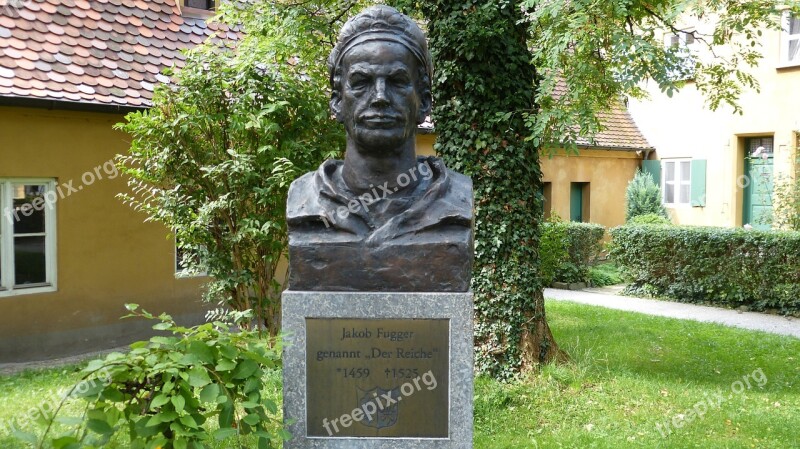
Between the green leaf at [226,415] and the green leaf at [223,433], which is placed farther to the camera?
the green leaf at [226,415]

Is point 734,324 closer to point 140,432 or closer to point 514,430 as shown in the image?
point 514,430

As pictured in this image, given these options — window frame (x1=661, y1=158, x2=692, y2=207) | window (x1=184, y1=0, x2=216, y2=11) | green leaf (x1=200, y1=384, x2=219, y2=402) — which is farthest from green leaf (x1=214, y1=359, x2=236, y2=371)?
window frame (x1=661, y1=158, x2=692, y2=207)

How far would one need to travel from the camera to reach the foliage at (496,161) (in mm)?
7277

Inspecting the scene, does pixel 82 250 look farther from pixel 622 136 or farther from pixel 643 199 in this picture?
pixel 622 136

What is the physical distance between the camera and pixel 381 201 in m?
3.94

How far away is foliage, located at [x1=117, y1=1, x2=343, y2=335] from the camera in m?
7.13

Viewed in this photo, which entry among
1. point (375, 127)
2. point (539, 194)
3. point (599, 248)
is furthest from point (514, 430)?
point (599, 248)

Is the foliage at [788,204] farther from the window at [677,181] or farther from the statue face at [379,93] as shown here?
the statue face at [379,93]

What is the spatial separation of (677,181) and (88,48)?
1485cm

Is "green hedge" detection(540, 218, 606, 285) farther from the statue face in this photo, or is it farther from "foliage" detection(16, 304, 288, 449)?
"foliage" detection(16, 304, 288, 449)

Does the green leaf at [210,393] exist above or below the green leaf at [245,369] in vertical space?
below

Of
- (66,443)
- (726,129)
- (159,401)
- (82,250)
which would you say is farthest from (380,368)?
(726,129)

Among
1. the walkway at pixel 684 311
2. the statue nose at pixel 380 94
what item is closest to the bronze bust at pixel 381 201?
the statue nose at pixel 380 94

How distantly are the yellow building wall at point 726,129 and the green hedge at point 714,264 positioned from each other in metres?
3.72
